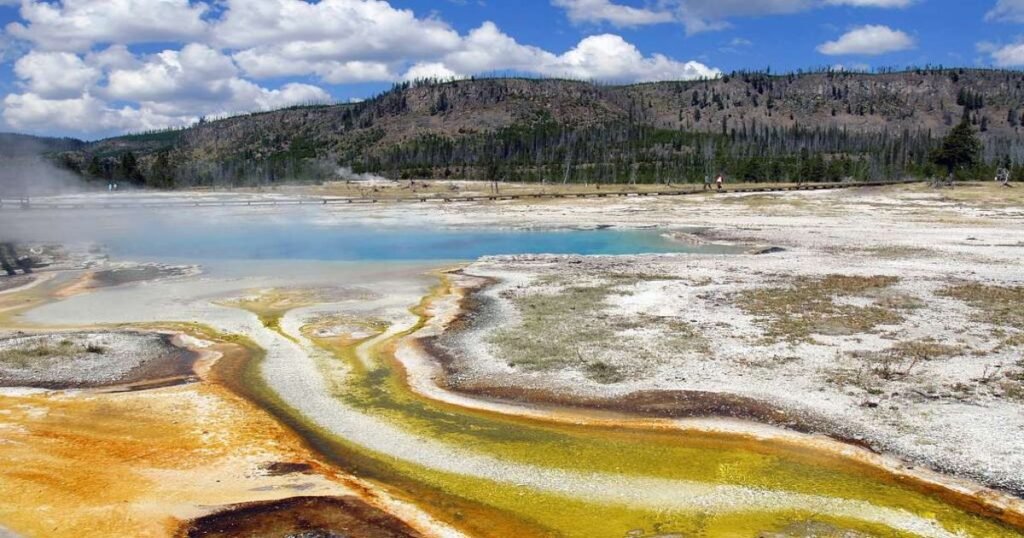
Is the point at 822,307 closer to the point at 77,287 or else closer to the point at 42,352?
the point at 42,352

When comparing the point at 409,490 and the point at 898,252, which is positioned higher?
the point at 898,252

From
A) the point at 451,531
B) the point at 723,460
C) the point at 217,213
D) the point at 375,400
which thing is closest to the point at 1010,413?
the point at 723,460

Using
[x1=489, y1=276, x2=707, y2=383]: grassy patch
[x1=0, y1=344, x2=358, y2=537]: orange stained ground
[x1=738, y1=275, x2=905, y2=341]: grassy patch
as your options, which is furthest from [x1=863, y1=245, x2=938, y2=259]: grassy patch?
[x1=0, y1=344, x2=358, y2=537]: orange stained ground

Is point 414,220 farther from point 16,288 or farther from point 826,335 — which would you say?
point 826,335

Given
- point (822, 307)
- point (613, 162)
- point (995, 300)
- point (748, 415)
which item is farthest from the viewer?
point (613, 162)

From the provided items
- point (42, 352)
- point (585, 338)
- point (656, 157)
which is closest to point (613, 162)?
point (656, 157)

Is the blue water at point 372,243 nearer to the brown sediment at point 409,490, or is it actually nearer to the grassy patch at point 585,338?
the grassy patch at point 585,338

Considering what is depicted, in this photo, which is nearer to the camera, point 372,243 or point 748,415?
point 748,415

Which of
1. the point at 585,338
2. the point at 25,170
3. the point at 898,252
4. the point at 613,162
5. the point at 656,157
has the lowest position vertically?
the point at 585,338
